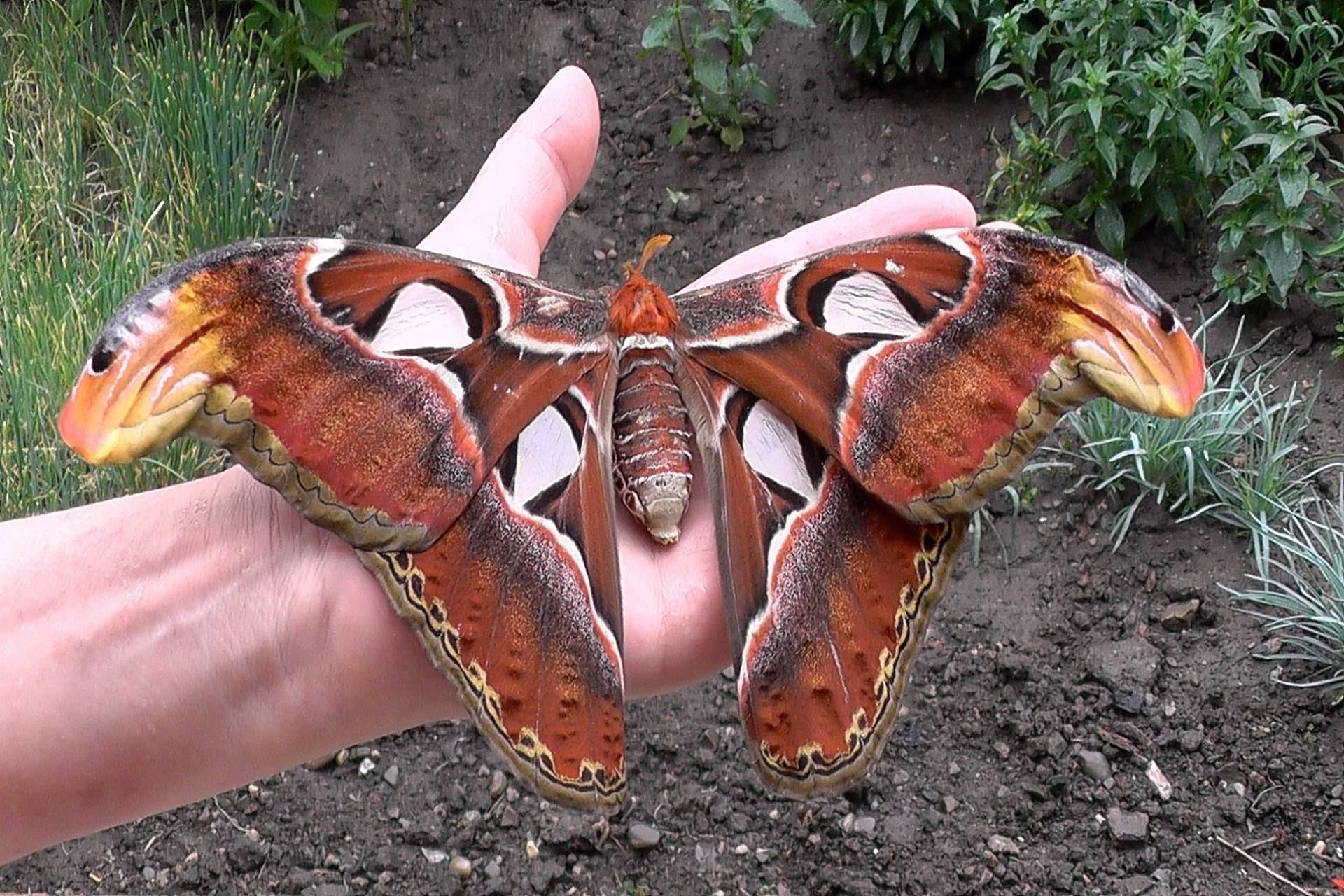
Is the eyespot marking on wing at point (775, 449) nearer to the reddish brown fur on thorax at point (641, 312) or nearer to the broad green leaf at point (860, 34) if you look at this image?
the reddish brown fur on thorax at point (641, 312)

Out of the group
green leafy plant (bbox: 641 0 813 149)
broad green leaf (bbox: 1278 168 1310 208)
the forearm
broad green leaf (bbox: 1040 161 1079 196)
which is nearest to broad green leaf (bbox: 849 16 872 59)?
green leafy plant (bbox: 641 0 813 149)

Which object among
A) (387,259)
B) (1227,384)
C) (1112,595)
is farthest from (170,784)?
(1227,384)

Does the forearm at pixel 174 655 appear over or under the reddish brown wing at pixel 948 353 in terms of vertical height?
under

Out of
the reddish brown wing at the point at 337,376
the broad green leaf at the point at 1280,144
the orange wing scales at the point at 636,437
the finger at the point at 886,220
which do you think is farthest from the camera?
the broad green leaf at the point at 1280,144

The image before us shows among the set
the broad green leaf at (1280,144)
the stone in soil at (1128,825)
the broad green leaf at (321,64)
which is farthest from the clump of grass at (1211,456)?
the broad green leaf at (321,64)

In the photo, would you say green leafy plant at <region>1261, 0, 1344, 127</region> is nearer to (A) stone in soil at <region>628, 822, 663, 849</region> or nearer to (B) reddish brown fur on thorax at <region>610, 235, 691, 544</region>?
(B) reddish brown fur on thorax at <region>610, 235, 691, 544</region>

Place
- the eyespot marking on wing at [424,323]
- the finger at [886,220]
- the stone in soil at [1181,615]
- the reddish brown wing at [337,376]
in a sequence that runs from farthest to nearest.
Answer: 1. the stone in soil at [1181,615]
2. the finger at [886,220]
3. the eyespot marking on wing at [424,323]
4. the reddish brown wing at [337,376]

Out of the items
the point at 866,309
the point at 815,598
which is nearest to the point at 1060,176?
the point at 866,309
